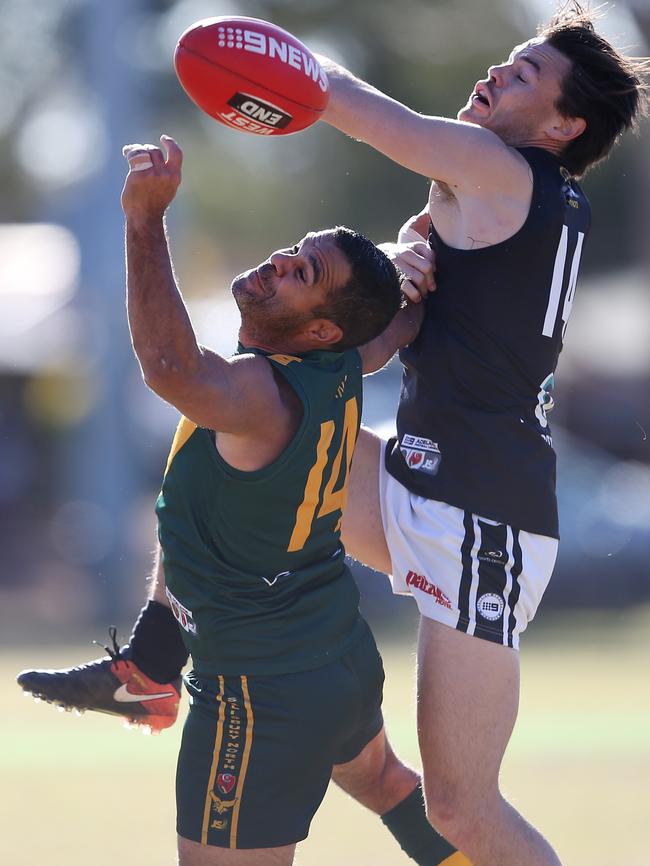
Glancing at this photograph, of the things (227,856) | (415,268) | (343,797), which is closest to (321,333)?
(415,268)

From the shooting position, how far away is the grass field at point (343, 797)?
6059 mm

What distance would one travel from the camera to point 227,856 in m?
3.77

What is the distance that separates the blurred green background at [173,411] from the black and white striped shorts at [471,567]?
178 centimetres

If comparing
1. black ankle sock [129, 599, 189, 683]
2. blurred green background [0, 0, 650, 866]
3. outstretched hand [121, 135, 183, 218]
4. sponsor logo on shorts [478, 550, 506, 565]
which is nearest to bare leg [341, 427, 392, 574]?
sponsor logo on shorts [478, 550, 506, 565]

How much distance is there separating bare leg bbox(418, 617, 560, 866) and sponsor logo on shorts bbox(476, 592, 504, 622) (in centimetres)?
8

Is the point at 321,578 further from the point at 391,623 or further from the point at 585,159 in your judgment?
the point at 391,623

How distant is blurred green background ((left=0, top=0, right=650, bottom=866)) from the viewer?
7.40m

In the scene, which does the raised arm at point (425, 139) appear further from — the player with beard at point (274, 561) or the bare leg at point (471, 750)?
the bare leg at point (471, 750)

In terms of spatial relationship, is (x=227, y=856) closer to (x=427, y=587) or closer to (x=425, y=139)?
(x=427, y=587)

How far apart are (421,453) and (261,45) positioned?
1.34 m

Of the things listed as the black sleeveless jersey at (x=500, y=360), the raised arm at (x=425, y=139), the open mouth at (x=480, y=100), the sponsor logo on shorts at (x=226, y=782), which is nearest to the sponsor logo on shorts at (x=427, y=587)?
the black sleeveless jersey at (x=500, y=360)

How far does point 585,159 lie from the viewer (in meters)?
4.61

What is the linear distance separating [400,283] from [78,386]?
76.0 feet

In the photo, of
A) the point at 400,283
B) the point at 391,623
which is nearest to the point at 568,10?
the point at 400,283
